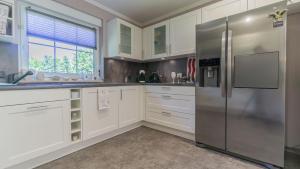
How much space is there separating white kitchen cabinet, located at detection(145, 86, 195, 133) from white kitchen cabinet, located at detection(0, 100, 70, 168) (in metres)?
1.44

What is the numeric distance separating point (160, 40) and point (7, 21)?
88.5 inches

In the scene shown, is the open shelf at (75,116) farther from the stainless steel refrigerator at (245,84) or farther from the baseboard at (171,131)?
the stainless steel refrigerator at (245,84)

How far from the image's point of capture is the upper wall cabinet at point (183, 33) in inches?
99.6

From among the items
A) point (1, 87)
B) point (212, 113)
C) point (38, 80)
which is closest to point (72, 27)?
point (38, 80)

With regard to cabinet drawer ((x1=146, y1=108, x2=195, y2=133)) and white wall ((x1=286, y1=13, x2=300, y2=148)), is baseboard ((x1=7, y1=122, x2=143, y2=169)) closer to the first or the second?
cabinet drawer ((x1=146, y1=108, x2=195, y2=133))

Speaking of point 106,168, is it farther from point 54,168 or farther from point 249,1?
point 249,1

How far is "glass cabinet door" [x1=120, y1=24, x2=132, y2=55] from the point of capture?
9.57 feet

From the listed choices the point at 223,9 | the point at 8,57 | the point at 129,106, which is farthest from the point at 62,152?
the point at 223,9

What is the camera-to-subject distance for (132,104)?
2.78 meters

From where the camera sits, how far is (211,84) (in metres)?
2.05

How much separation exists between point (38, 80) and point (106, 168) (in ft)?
4.81

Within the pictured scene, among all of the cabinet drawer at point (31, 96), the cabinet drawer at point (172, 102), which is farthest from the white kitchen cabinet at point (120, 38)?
the cabinet drawer at point (31, 96)

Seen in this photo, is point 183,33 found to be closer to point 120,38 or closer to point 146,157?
point 120,38

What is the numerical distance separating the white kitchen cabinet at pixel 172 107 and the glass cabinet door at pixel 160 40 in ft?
2.54
